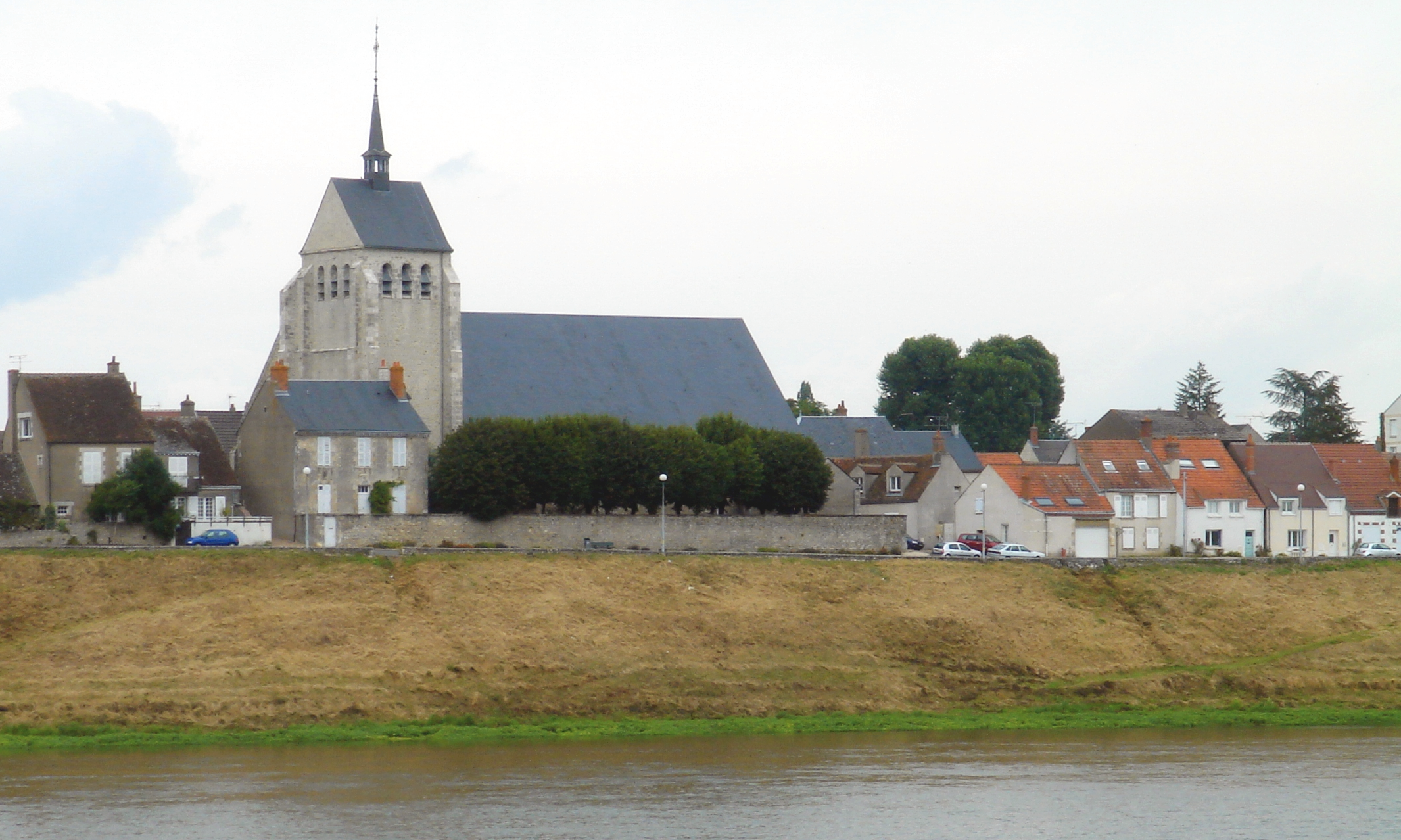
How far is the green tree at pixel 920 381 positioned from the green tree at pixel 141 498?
5927 centimetres

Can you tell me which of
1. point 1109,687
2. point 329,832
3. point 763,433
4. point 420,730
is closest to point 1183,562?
point 1109,687

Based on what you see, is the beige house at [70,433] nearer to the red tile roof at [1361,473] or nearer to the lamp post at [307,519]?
the lamp post at [307,519]

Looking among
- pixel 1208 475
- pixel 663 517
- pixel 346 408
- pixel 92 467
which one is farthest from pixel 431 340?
pixel 1208 475

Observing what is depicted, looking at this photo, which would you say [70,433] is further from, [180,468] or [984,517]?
[984,517]

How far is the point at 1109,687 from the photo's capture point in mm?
47500

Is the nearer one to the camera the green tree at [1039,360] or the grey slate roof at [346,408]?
the grey slate roof at [346,408]

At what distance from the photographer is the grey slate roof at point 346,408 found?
196 ft

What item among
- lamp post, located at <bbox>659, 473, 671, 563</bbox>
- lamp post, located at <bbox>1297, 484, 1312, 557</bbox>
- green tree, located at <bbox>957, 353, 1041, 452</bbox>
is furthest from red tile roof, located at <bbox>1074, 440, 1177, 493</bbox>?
green tree, located at <bbox>957, 353, 1041, 452</bbox>

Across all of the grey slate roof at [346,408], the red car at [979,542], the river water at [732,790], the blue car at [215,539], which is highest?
the grey slate roof at [346,408]

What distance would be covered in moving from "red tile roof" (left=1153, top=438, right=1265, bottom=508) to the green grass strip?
826 inches

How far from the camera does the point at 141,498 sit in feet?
187

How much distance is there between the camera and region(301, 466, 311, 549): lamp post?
57.4 metres

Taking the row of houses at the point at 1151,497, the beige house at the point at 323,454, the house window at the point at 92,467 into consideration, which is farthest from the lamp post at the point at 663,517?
the house window at the point at 92,467

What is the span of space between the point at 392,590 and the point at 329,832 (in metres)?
18.5
